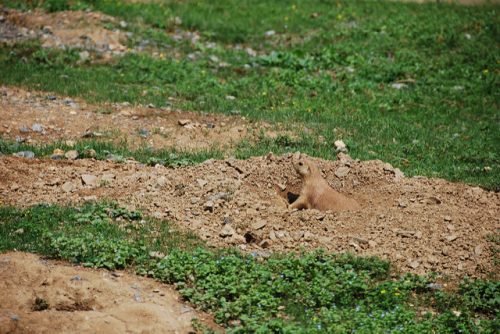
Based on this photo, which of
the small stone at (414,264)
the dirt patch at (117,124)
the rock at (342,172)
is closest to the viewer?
the small stone at (414,264)

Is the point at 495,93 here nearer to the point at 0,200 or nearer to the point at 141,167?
the point at 141,167

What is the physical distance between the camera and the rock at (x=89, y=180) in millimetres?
9680

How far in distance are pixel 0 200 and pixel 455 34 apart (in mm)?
11244

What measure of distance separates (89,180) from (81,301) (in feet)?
9.29

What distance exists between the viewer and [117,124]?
12.1m

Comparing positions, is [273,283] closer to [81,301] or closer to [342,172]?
[81,301]

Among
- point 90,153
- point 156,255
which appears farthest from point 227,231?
point 90,153

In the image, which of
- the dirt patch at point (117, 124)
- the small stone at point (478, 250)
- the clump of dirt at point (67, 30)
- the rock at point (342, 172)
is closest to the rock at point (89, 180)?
the dirt patch at point (117, 124)

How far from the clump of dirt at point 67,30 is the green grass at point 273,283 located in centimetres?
773

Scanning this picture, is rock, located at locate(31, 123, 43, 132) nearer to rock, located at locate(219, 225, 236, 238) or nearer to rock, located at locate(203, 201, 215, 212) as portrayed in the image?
rock, located at locate(203, 201, 215, 212)

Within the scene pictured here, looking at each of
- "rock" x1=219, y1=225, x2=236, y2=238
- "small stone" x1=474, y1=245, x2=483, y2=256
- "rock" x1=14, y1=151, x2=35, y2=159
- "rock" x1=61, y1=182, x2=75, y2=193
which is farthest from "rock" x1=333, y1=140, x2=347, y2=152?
"rock" x1=14, y1=151, x2=35, y2=159

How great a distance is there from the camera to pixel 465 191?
9.66 m

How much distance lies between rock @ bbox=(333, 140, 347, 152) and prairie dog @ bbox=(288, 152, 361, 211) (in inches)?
73.6

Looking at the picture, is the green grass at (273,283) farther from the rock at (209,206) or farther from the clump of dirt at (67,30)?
the clump of dirt at (67,30)
